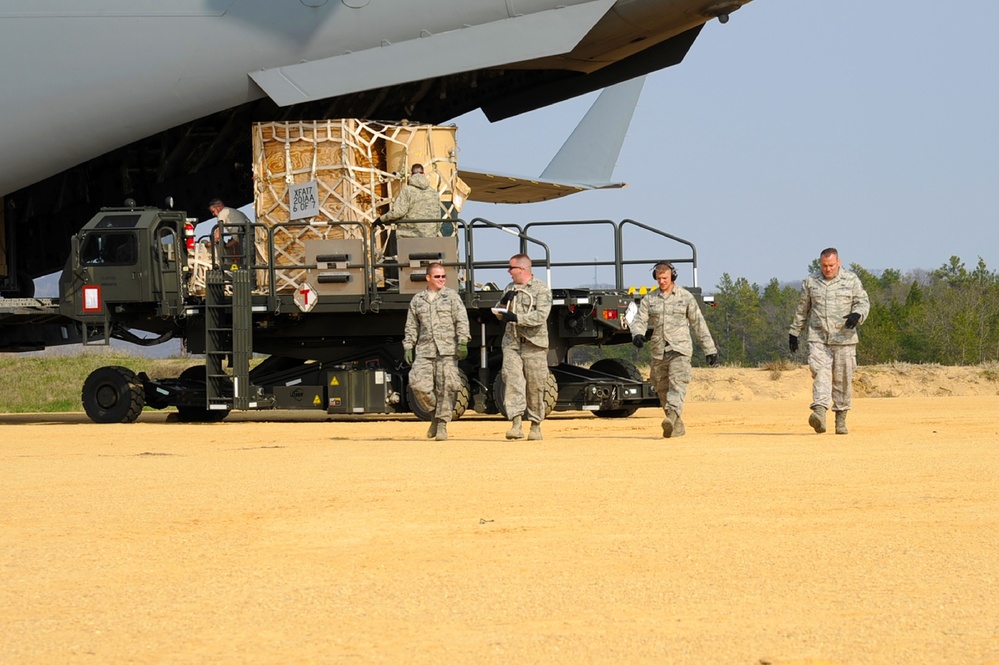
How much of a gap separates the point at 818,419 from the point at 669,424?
136cm

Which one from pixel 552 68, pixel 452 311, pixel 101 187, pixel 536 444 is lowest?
pixel 536 444

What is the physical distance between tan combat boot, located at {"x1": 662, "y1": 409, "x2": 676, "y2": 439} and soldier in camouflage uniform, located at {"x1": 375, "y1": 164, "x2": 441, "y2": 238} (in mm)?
4505

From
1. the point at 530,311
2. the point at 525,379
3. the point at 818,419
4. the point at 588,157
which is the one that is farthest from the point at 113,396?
the point at 588,157

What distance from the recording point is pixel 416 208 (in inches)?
592

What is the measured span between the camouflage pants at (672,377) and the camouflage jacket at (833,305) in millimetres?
1091

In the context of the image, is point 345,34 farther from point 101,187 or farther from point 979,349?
point 979,349

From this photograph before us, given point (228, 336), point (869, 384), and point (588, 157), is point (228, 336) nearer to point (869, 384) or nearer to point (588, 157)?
point (588, 157)

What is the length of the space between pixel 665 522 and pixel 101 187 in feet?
45.0

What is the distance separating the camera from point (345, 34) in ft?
51.6

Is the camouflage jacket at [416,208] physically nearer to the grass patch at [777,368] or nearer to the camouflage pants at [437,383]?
the camouflage pants at [437,383]

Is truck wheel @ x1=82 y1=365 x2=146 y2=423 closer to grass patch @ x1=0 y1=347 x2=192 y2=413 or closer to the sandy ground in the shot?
the sandy ground

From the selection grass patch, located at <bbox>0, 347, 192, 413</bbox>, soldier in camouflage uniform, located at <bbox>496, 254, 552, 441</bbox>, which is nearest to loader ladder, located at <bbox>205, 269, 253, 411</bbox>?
soldier in camouflage uniform, located at <bbox>496, 254, 552, 441</bbox>

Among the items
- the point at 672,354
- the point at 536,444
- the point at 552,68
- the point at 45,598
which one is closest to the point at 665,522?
the point at 45,598

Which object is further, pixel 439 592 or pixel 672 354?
pixel 672 354
